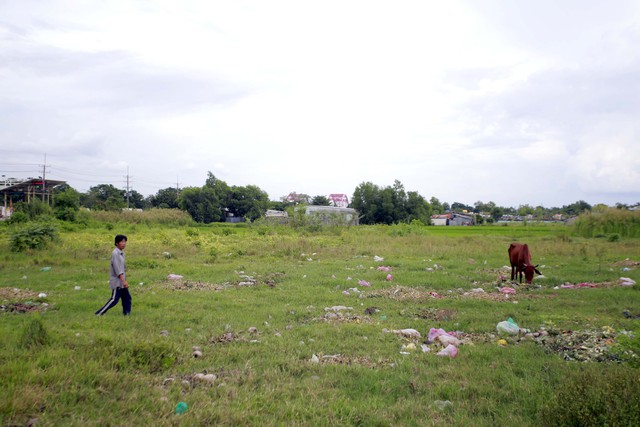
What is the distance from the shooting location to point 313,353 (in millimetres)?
5188

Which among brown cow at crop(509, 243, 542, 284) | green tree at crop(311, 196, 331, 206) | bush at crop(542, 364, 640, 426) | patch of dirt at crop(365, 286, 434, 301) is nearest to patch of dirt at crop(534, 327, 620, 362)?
bush at crop(542, 364, 640, 426)

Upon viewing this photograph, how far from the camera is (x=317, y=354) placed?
5176mm

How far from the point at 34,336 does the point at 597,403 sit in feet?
18.3

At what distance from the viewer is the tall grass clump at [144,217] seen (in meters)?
36.9

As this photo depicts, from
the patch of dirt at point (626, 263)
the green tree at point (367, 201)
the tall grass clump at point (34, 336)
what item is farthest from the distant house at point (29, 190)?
the patch of dirt at point (626, 263)

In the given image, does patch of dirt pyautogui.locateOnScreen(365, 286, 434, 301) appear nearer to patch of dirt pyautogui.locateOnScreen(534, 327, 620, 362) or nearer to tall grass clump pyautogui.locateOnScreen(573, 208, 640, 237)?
patch of dirt pyautogui.locateOnScreen(534, 327, 620, 362)

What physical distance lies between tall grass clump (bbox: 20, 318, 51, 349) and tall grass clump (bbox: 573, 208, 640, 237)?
32.3 meters

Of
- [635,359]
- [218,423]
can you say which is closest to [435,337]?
[635,359]

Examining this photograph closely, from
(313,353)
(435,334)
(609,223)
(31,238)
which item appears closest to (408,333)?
(435,334)

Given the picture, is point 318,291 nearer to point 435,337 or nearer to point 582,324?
point 435,337

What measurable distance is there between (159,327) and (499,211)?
9639 cm

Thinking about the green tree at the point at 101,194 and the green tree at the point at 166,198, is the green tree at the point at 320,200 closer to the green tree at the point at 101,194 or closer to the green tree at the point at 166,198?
the green tree at the point at 166,198

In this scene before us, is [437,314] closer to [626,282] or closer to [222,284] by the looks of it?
[222,284]

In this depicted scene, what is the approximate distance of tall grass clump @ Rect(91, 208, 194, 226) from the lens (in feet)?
121
